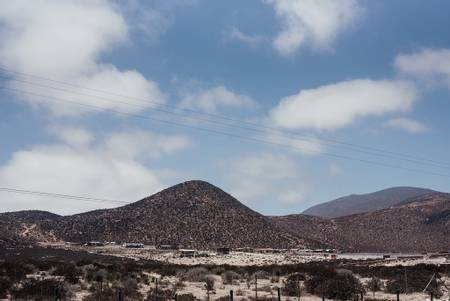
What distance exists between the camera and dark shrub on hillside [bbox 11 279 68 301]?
2939 cm

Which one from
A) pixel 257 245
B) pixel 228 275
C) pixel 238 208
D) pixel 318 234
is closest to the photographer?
pixel 228 275

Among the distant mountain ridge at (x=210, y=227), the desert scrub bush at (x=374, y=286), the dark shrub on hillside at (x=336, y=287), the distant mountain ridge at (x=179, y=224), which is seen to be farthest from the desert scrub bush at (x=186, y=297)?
the distant mountain ridge at (x=179, y=224)

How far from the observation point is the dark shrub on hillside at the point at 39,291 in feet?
96.4

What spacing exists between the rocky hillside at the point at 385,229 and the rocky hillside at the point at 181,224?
1816cm

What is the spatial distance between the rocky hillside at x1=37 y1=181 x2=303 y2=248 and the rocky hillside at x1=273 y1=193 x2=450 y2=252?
18.2 metres

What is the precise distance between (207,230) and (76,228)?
118ft

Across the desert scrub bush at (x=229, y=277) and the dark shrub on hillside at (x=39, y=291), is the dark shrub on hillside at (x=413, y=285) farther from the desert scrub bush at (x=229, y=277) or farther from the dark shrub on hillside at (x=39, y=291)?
the dark shrub on hillside at (x=39, y=291)

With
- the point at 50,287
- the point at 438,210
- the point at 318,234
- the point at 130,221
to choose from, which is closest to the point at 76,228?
the point at 130,221

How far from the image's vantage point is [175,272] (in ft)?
155

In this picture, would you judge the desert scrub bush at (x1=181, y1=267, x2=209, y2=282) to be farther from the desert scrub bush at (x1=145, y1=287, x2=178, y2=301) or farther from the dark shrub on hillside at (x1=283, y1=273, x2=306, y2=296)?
the dark shrub on hillside at (x1=283, y1=273, x2=306, y2=296)

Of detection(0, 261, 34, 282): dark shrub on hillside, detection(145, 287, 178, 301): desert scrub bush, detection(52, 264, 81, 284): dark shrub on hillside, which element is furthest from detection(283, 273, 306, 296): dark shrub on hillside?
detection(0, 261, 34, 282): dark shrub on hillside

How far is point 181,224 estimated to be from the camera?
134500 mm

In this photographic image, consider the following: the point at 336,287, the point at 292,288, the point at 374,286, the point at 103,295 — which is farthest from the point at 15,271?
the point at 374,286

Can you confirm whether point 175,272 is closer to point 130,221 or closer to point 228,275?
point 228,275
